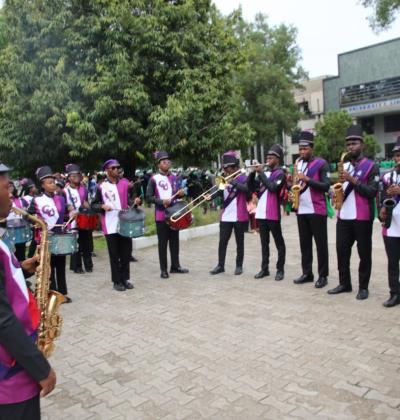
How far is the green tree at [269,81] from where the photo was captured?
3278 centimetres

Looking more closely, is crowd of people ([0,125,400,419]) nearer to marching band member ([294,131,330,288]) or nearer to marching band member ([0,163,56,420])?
marching band member ([294,131,330,288])

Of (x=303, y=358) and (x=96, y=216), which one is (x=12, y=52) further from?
(x=303, y=358)

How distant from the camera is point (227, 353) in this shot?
488 cm

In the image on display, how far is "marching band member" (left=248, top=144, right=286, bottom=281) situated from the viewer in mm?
7625

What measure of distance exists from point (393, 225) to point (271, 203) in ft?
7.29

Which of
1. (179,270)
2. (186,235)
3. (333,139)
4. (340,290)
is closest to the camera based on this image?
(340,290)

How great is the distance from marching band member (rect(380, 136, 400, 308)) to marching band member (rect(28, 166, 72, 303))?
4.68 meters

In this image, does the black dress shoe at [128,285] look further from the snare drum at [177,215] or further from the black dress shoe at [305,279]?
the black dress shoe at [305,279]

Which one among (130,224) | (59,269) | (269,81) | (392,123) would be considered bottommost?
(59,269)

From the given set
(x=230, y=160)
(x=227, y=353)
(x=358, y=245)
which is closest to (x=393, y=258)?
(x=358, y=245)

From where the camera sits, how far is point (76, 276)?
8.93 meters

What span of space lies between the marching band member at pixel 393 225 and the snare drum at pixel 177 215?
329 centimetres

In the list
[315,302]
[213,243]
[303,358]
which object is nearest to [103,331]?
[303,358]

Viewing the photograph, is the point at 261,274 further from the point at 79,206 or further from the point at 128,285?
the point at 79,206
